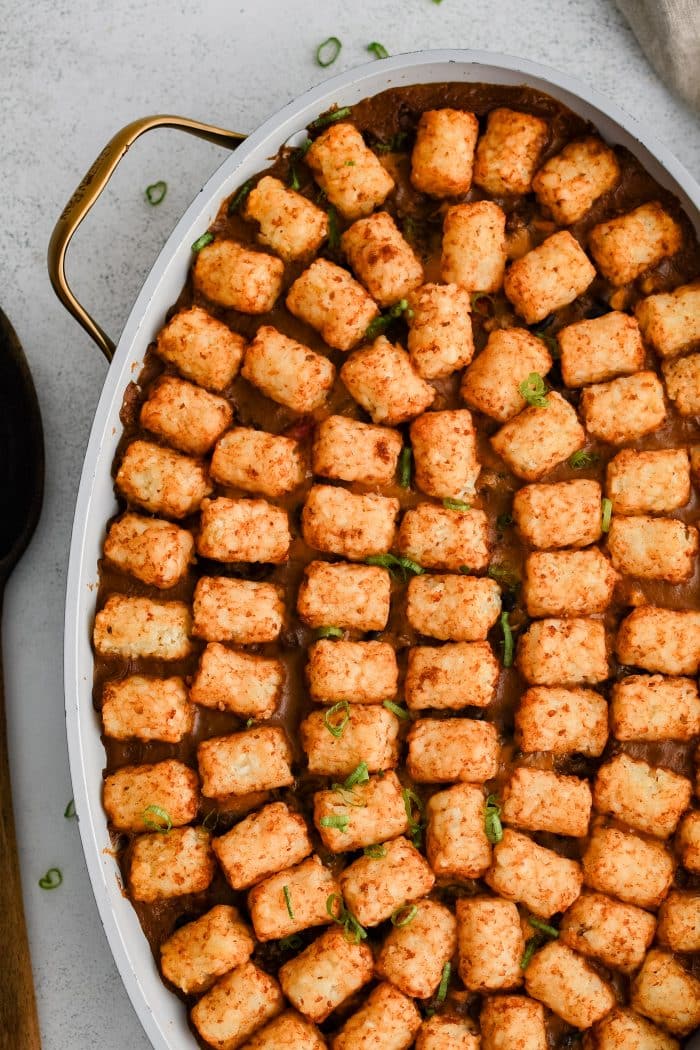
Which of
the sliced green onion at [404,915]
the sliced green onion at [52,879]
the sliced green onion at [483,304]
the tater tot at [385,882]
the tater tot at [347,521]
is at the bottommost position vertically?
the sliced green onion at [404,915]

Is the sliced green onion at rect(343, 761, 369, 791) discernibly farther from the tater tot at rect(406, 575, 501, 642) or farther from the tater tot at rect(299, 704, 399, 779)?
the tater tot at rect(406, 575, 501, 642)

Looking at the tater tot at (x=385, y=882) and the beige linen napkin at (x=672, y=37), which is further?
the beige linen napkin at (x=672, y=37)

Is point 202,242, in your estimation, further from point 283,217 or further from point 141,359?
point 141,359

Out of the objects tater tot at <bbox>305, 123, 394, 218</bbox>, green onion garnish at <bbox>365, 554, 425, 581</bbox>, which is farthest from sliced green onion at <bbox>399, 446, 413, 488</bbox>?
tater tot at <bbox>305, 123, 394, 218</bbox>

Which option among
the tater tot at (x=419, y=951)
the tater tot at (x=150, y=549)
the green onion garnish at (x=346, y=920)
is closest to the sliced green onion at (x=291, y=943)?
the green onion garnish at (x=346, y=920)

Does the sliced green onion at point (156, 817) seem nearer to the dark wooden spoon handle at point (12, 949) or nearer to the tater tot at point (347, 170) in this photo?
the dark wooden spoon handle at point (12, 949)

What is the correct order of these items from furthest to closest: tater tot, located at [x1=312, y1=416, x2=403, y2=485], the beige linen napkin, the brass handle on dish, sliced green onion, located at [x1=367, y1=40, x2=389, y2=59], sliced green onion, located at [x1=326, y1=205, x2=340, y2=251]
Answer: sliced green onion, located at [x1=367, y1=40, x2=389, y2=59]
the beige linen napkin
sliced green onion, located at [x1=326, y1=205, x2=340, y2=251]
tater tot, located at [x1=312, y1=416, x2=403, y2=485]
the brass handle on dish

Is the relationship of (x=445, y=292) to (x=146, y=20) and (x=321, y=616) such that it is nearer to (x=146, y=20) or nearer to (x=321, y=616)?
(x=321, y=616)
